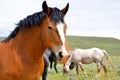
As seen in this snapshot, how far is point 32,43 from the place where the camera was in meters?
8.11

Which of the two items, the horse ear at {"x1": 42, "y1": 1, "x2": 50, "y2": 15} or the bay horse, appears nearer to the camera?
the bay horse

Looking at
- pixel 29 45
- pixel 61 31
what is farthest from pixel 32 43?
pixel 61 31

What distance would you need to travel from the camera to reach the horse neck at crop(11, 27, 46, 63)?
7988 millimetres

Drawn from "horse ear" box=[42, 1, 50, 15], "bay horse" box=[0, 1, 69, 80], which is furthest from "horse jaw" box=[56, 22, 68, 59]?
"horse ear" box=[42, 1, 50, 15]

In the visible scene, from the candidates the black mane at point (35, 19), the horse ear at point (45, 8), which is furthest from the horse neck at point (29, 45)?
the horse ear at point (45, 8)

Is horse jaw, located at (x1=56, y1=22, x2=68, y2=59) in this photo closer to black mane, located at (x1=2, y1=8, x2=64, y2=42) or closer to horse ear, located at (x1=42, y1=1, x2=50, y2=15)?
black mane, located at (x1=2, y1=8, x2=64, y2=42)

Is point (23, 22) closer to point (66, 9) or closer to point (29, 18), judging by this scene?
point (29, 18)

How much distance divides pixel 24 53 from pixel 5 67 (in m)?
0.51

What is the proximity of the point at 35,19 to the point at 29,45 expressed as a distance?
1.79 feet

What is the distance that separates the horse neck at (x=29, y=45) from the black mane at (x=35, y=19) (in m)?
0.12

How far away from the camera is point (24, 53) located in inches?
316

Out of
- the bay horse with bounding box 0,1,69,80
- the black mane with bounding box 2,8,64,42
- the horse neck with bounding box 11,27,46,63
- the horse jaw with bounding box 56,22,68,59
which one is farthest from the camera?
the horse neck with bounding box 11,27,46,63

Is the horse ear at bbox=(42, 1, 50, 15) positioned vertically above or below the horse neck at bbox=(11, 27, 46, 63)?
above

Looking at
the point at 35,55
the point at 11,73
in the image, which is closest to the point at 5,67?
the point at 11,73
